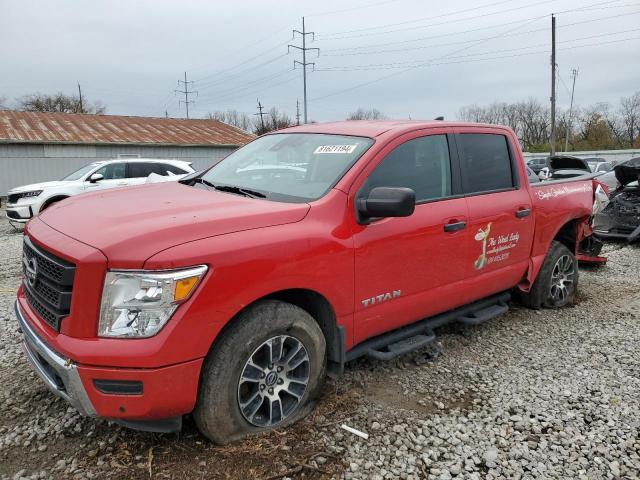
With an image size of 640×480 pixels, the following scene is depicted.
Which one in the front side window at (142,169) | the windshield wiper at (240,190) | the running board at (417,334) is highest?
the front side window at (142,169)

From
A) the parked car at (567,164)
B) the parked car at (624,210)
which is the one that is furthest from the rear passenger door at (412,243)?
the parked car at (624,210)

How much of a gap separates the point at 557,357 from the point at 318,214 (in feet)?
8.26

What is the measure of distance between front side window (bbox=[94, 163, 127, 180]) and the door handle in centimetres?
1024

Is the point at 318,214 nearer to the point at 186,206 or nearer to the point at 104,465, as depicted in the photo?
the point at 186,206

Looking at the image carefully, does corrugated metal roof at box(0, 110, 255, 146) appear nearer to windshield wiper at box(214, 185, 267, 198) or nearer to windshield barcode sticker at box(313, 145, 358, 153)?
windshield wiper at box(214, 185, 267, 198)

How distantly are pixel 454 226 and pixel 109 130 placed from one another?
85.3ft

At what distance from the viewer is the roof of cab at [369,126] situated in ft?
11.7

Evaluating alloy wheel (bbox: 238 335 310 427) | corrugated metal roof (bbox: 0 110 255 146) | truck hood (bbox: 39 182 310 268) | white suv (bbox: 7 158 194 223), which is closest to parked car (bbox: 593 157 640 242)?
alloy wheel (bbox: 238 335 310 427)

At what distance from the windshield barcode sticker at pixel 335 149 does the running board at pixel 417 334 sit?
1.33 metres

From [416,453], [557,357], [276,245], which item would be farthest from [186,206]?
[557,357]

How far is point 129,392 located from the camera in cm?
232

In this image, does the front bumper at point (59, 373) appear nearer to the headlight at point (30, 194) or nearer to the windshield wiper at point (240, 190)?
the windshield wiper at point (240, 190)

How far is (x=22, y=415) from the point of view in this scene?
3020 mm

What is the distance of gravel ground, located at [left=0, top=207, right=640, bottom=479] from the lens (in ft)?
8.46
